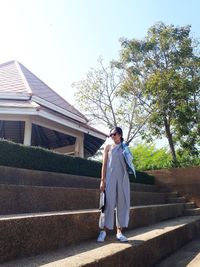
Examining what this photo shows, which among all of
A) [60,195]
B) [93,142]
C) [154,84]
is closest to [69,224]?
[60,195]

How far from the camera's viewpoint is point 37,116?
1084 cm

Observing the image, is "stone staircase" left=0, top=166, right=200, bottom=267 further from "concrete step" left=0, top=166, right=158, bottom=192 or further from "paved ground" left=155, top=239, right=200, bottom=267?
"paved ground" left=155, top=239, right=200, bottom=267

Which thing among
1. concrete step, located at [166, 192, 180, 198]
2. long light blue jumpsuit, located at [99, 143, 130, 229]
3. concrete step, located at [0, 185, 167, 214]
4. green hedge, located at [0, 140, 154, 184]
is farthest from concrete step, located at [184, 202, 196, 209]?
long light blue jumpsuit, located at [99, 143, 130, 229]

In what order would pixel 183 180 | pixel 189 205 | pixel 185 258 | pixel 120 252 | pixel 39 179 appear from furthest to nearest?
pixel 183 180, pixel 189 205, pixel 39 179, pixel 185 258, pixel 120 252

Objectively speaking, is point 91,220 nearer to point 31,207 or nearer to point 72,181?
point 31,207

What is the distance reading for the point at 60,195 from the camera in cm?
521

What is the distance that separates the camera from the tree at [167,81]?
17.3 meters

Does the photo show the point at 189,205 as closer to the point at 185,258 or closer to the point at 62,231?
the point at 185,258

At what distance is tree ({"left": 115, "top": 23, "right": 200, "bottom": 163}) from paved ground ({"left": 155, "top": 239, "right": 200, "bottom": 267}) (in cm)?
1103

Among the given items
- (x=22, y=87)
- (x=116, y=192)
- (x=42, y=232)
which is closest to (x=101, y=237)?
(x=116, y=192)

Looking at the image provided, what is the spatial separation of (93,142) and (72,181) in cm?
782

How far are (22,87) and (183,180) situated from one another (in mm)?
6884

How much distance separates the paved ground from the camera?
5055 millimetres

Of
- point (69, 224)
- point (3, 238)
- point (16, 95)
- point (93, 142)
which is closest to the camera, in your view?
point (3, 238)
